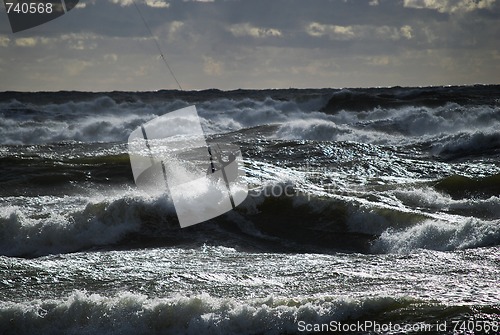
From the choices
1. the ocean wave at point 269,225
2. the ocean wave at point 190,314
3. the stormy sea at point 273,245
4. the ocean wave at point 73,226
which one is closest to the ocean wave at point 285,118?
the stormy sea at point 273,245

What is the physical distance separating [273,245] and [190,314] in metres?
3.94

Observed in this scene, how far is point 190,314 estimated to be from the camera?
24.1ft

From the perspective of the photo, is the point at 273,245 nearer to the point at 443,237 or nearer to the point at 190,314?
the point at 443,237

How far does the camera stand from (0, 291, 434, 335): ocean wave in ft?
23.5

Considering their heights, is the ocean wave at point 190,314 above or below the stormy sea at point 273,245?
above

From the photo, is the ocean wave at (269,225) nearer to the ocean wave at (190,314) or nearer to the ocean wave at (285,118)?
the ocean wave at (190,314)

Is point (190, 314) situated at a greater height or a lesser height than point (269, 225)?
greater

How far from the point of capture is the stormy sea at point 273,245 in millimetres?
7281

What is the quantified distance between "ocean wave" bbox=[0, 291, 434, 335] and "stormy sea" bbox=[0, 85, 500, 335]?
15 mm

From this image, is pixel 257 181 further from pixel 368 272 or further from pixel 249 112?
pixel 249 112

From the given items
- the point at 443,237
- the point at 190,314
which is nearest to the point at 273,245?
the point at 443,237

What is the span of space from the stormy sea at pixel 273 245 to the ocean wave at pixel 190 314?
0.05 feet

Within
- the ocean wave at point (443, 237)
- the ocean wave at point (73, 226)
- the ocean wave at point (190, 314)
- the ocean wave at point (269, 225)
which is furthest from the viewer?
the ocean wave at point (73, 226)

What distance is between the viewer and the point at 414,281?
26.8ft
